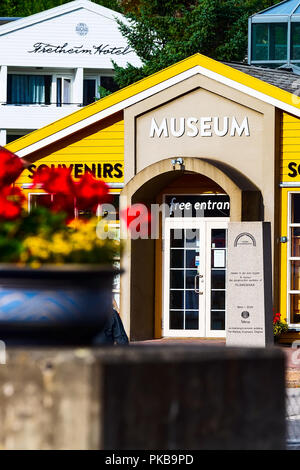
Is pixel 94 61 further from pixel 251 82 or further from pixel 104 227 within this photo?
pixel 104 227

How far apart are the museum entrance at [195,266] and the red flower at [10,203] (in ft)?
56.0

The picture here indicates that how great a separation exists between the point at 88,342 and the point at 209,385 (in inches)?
24.5

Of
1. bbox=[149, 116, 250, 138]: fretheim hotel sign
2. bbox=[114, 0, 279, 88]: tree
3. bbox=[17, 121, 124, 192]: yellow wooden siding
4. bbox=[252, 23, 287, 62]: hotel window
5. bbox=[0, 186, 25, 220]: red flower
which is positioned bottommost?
bbox=[0, 186, 25, 220]: red flower

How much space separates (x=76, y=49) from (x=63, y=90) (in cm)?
193

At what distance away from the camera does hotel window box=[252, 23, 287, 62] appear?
98.0 ft

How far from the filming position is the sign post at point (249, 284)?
1694cm

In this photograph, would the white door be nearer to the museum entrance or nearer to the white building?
the museum entrance

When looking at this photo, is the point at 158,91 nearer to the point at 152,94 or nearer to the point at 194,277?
the point at 152,94

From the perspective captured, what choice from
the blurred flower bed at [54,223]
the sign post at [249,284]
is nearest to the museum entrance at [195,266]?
the sign post at [249,284]

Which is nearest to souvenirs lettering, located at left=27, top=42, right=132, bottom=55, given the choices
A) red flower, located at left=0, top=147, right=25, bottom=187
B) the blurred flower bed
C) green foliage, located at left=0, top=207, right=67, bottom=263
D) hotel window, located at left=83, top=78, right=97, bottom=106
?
hotel window, located at left=83, top=78, right=97, bottom=106

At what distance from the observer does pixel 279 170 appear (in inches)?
835

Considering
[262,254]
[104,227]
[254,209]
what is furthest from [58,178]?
[254,209]

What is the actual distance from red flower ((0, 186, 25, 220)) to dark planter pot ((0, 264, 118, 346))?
15.0 inches

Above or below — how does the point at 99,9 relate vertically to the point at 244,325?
above
